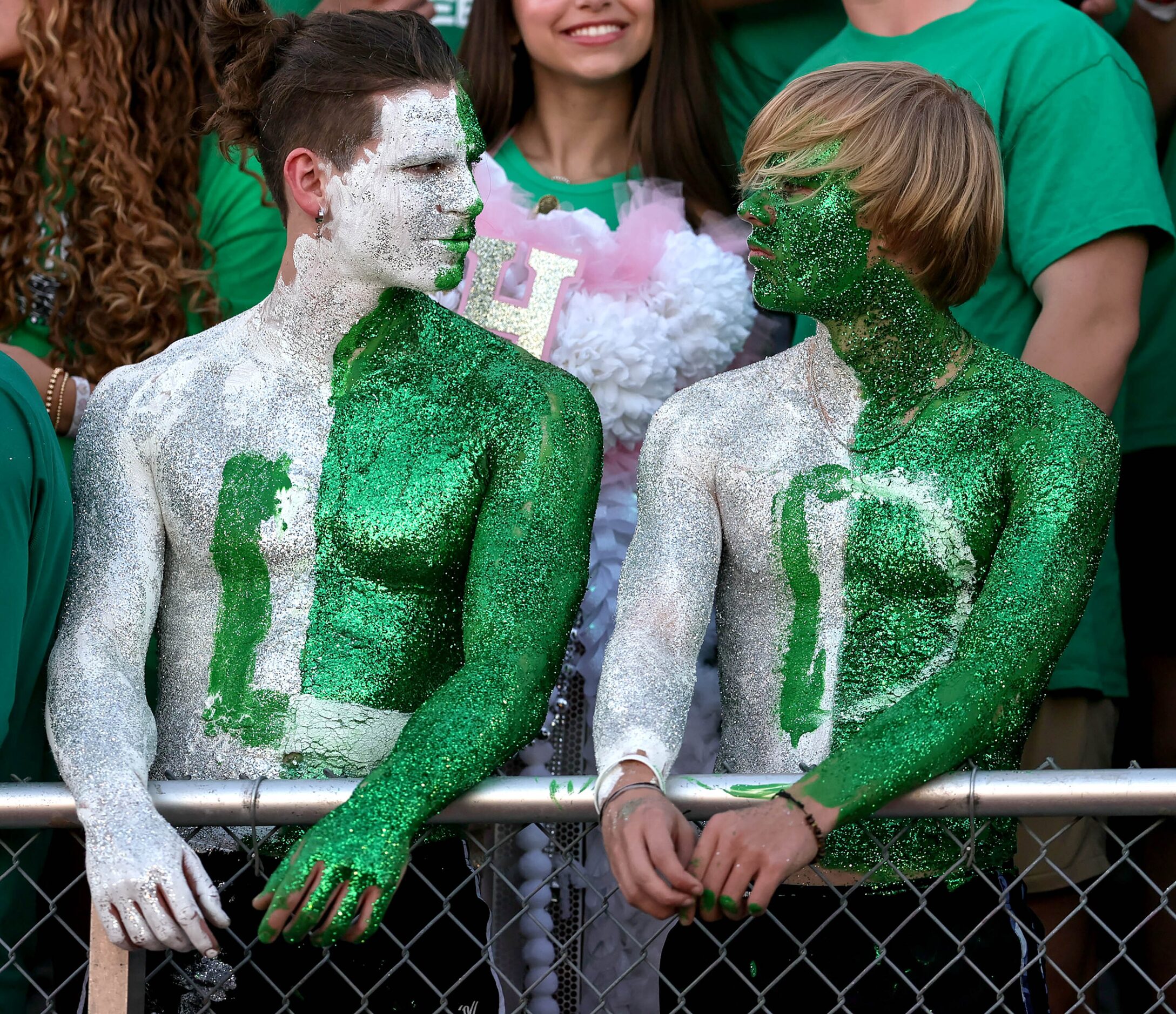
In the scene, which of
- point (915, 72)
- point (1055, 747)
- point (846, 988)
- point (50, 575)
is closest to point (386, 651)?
point (50, 575)

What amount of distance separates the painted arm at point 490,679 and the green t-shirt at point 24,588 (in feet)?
1.48

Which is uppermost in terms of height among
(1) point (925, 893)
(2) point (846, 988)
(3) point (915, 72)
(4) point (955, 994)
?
(3) point (915, 72)

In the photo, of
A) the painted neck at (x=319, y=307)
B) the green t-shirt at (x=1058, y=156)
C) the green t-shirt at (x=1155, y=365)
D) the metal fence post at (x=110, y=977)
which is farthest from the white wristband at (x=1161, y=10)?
the metal fence post at (x=110, y=977)

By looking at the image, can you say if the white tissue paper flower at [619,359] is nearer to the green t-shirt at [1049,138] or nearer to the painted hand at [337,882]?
the green t-shirt at [1049,138]

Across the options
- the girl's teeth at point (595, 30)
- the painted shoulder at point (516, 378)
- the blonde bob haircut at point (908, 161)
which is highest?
the blonde bob haircut at point (908, 161)

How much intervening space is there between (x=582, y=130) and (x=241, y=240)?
692mm

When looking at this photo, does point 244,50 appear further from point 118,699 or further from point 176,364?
point 118,699

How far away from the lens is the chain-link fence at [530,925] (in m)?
1.90

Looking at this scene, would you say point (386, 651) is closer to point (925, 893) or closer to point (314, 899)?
point (314, 899)

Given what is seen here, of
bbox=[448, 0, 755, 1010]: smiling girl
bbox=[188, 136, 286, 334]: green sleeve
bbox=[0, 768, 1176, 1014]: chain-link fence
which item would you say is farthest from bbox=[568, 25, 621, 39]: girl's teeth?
bbox=[0, 768, 1176, 1014]: chain-link fence

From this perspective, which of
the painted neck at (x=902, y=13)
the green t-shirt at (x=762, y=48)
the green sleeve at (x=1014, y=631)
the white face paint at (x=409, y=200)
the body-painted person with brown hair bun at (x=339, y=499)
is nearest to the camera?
the green sleeve at (x=1014, y=631)

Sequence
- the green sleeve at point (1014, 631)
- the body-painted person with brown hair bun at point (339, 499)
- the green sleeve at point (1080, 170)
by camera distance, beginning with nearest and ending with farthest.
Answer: the green sleeve at point (1014, 631)
the body-painted person with brown hair bun at point (339, 499)
the green sleeve at point (1080, 170)

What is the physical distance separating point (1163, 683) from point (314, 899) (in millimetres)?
1905

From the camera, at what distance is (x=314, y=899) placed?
6.09 ft
